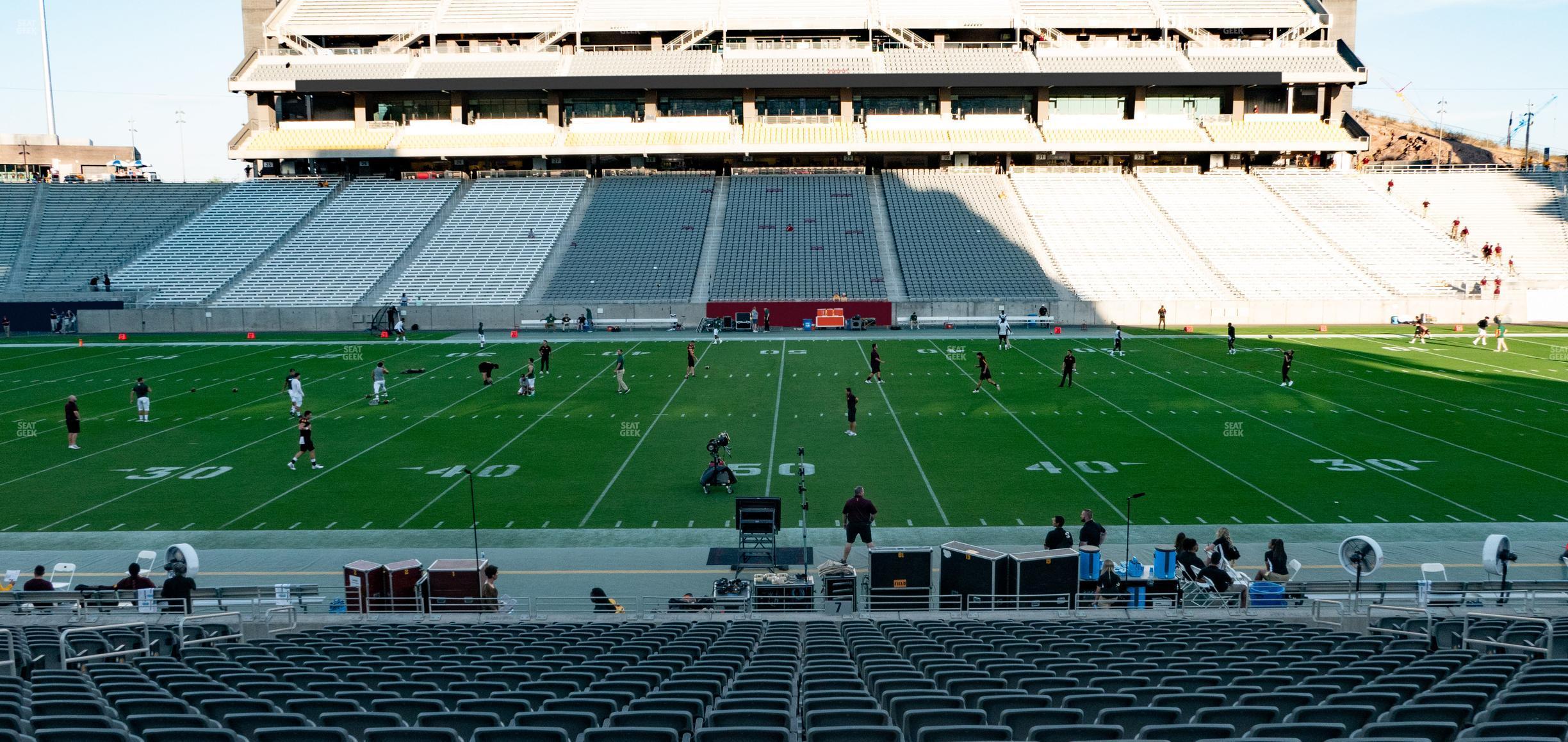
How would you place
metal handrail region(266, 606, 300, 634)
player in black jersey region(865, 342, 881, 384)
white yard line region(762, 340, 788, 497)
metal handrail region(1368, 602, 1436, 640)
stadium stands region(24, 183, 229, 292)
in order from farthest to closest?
1. stadium stands region(24, 183, 229, 292)
2. player in black jersey region(865, 342, 881, 384)
3. white yard line region(762, 340, 788, 497)
4. metal handrail region(266, 606, 300, 634)
5. metal handrail region(1368, 602, 1436, 640)

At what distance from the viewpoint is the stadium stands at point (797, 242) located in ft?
166

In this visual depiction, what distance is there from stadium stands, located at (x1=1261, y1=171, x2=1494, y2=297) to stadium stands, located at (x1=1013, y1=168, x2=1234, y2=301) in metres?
9.06

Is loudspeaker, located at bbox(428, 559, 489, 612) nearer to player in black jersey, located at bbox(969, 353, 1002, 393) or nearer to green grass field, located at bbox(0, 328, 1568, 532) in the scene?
green grass field, located at bbox(0, 328, 1568, 532)

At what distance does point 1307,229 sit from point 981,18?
2658 centimetres

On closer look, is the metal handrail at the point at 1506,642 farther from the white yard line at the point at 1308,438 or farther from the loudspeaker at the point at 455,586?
the loudspeaker at the point at 455,586

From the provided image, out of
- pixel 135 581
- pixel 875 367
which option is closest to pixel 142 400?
pixel 135 581

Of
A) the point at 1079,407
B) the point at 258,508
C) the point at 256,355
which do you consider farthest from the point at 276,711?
the point at 256,355

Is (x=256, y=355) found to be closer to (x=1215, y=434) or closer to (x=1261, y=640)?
(x=1215, y=434)

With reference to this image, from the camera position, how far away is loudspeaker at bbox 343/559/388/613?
453 inches

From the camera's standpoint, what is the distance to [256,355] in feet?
124

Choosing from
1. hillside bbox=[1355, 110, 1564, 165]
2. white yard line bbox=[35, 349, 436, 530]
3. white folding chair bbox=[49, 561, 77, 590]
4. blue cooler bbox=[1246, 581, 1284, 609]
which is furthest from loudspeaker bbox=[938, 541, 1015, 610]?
hillside bbox=[1355, 110, 1564, 165]

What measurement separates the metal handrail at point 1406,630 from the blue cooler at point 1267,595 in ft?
3.62

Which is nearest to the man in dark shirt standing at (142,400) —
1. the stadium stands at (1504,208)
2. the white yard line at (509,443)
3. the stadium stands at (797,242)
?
the white yard line at (509,443)

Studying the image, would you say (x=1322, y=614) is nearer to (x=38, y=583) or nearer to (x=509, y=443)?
(x=38, y=583)
